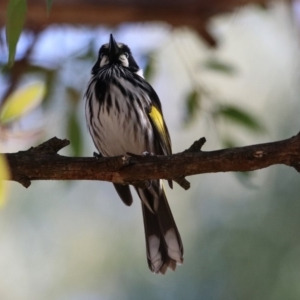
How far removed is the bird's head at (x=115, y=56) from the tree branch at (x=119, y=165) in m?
1.37

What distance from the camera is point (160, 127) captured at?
341 centimetres

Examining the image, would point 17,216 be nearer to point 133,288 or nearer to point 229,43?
point 133,288

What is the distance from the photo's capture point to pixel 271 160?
229cm

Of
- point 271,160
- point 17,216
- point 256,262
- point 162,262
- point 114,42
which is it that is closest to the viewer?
point 271,160

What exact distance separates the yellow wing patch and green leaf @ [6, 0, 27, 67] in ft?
5.03

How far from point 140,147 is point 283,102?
3.25 m

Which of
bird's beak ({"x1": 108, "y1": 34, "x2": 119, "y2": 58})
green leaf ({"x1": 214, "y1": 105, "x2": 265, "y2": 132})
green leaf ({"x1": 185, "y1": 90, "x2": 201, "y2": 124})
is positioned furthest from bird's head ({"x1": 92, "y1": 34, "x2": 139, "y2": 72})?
green leaf ({"x1": 214, "y1": 105, "x2": 265, "y2": 132})

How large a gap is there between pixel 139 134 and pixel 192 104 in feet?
1.05

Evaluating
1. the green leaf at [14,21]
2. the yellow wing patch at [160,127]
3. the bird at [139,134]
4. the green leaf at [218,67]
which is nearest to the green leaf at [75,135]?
the bird at [139,134]

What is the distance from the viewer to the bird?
133 inches

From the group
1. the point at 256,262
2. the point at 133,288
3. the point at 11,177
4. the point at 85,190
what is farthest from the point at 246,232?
the point at 11,177

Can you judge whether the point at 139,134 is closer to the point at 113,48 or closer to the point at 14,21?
the point at 113,48

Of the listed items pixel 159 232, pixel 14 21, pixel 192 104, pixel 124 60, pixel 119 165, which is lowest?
pixel 159 232

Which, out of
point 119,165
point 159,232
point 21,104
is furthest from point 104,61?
point 21,104
